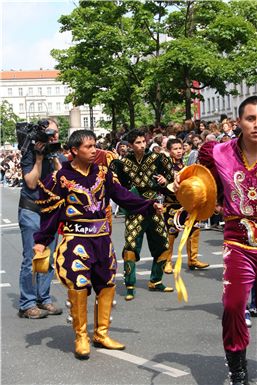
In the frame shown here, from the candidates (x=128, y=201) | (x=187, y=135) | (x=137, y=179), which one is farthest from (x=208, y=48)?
(x=128, y=201)

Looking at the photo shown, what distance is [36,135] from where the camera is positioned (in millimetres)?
6836

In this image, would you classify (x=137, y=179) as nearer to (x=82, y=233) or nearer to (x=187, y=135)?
(x=82, y=233)

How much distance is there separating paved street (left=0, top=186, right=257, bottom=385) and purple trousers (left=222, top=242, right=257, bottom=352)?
1.59 ft

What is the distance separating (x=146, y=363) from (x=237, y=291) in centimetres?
127

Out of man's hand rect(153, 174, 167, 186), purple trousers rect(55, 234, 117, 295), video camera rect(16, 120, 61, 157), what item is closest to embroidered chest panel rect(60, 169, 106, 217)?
purple trousers rect(55, 234, 117, 295)

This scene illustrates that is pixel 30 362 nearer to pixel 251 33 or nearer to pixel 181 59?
pixel 181 59

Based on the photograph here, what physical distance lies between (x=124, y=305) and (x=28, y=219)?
4.77ft

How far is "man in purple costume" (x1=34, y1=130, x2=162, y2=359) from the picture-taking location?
569cm

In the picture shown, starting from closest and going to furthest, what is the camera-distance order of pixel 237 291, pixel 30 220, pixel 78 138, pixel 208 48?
pixel 237 291 < pixel 78 138 < pixel 30 220 < pixel 208 48

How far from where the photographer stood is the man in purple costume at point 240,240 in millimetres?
4461

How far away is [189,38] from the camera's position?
77.3ft

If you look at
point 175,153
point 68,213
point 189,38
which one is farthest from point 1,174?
point 68,213

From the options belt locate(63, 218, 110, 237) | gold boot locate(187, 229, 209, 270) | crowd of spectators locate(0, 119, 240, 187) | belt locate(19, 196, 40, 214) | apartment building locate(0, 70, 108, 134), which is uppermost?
apartment building locate(0, 70, 108, 134)

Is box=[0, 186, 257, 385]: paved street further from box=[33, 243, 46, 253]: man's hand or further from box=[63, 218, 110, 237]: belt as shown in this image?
box=[63, 218, 110, 237]: belt
